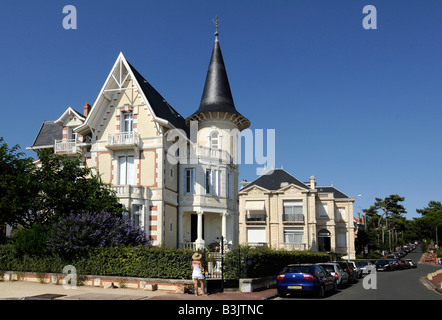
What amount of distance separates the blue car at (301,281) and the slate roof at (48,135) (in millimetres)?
24321

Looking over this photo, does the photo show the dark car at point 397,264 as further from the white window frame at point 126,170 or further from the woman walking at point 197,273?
the woman walking at point 197,273

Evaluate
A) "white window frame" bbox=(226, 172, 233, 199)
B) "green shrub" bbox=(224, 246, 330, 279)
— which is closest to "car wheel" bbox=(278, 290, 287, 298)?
"green shrub" bbox=(224, 246, 330, 279)

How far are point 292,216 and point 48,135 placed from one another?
94.1ft

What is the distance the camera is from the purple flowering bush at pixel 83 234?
1919 centimetres

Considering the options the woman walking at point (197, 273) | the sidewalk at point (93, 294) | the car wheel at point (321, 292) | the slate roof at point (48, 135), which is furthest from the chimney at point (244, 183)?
the woman walking at point (197, 273)

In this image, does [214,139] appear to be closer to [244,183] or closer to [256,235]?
[256,235]

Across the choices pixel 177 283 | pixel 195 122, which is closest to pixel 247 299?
pixel 177 283

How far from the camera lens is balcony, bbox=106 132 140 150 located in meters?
27.0

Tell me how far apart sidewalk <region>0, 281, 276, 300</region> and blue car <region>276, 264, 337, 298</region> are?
2.36 ft

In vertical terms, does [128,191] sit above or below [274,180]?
below

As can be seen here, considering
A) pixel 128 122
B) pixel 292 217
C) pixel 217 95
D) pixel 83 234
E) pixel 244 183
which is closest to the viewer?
pixel 83 234

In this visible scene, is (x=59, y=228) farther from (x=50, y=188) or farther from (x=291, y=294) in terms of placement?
(x=291, y=294)

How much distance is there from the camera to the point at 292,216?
50438 mm

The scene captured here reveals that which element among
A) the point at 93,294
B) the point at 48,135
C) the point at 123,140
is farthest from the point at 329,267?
the point at 48,135
